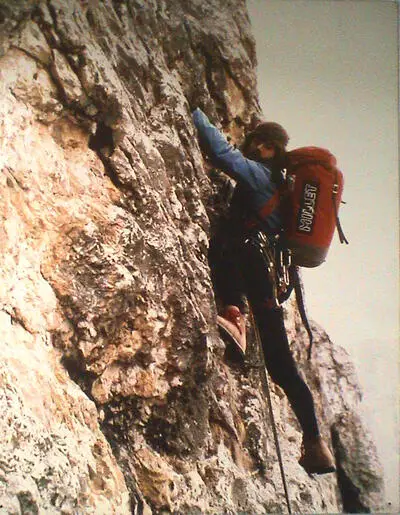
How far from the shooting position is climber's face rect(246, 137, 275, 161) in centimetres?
242

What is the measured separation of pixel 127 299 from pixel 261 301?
58 cm

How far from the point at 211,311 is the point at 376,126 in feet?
3.96

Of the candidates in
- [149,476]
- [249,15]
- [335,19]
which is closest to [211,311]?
[149,476]

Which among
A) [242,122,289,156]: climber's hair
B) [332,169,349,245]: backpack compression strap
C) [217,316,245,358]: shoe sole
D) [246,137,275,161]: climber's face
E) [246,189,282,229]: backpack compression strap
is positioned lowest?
[217,316,245,358]: shoe sole

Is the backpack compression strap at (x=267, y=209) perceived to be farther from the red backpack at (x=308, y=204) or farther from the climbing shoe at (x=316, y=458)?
the climbing shoe at (x=316, y=458)

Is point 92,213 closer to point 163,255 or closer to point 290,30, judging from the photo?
point 163,255

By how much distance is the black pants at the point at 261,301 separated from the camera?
91.9 inches

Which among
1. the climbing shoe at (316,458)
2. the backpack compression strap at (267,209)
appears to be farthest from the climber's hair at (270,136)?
the climbing shoe at (316,458)

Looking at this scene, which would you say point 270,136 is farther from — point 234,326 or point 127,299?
point 127,299

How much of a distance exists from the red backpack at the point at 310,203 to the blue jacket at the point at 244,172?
0.21 feet

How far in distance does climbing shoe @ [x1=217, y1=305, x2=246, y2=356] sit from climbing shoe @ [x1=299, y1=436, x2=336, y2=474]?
0.47 m

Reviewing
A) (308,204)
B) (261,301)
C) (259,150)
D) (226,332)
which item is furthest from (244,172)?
(226,332)

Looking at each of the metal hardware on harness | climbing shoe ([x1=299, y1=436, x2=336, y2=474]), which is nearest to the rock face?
climbing shoe ([x1=299, y1=436, x2=336, y2=474])

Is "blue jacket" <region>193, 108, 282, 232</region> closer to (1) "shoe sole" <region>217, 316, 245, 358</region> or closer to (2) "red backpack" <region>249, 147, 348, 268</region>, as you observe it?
(2) "red backpack" <region>249, 147, 348, 268</region>
